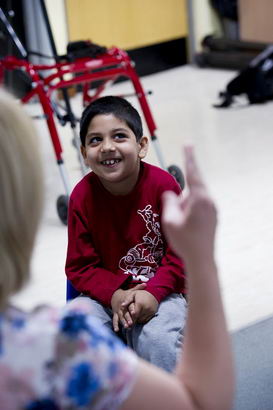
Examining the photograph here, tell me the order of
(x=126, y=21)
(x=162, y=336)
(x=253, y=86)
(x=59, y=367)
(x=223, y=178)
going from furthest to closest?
(x=126, y=21) → (x=253, y=86) → (x=223, y=178) → (x=162, y=336) → (x=59, y=367)

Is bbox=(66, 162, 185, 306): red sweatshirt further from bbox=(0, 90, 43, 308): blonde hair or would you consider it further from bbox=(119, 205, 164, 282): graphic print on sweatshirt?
bbox=(0, 90, 43, 308): blonde hair

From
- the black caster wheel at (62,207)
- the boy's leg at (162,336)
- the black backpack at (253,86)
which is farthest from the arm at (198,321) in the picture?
the black backpack at (253,86)

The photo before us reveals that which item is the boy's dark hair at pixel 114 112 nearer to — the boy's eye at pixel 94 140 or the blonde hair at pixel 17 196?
the boy's eye at pixel 94 140

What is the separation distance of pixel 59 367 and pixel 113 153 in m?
1.01

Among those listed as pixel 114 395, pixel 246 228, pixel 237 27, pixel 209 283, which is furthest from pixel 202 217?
pixel 237 27

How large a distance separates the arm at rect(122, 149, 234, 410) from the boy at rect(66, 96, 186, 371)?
702 millimetres

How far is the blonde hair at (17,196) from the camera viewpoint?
74 centimetres

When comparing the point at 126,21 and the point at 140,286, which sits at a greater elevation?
the point at 140,286

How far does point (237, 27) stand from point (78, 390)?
19.9ft

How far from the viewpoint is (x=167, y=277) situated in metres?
1.58

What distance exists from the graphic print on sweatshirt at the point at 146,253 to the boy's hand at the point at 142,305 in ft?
0.23

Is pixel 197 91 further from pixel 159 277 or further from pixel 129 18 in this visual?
pixel 159 277

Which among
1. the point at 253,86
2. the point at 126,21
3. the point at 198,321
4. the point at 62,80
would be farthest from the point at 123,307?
the point at 126,21

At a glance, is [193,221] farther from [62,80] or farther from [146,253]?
[62,80]
